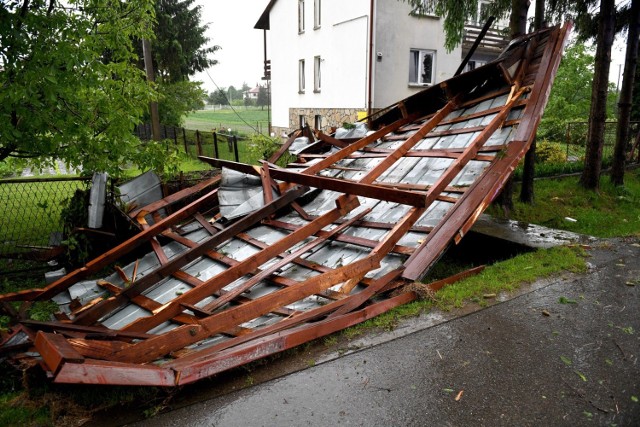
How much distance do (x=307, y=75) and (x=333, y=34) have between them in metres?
3.02

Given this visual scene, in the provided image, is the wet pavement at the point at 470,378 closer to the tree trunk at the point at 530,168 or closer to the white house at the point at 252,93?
the tree trunk at the point at 530,168

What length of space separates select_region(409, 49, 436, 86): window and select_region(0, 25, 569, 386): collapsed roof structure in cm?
1060

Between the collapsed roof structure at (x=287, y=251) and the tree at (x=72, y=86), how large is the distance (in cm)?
122

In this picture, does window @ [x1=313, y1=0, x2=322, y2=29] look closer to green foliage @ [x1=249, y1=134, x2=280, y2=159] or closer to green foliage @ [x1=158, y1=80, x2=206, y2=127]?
green foliage @ [x1=158, y1=80, x2=206, y2=127]

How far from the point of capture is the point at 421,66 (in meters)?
17.8

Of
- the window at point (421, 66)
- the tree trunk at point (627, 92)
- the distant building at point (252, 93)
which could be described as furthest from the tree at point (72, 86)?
the distant building at point (252, 93)

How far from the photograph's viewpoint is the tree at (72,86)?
12.5 ft

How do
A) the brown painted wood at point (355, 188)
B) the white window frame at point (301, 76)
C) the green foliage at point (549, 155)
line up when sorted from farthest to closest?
the white window frame at point (301, 76) → the green foliage at point (549, 155) → the brown painted wood at point (355, 188)

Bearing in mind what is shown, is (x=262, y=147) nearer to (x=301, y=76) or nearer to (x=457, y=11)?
(x=457, y=11)

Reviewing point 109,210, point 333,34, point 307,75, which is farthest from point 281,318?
point 307,75

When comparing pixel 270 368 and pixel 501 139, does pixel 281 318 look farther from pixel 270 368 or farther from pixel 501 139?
pixel 501 139

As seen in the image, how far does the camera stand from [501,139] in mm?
5828

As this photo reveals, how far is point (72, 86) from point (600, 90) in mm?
10661

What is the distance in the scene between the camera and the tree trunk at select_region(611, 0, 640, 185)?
10.5 m
